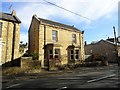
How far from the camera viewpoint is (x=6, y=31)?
24688 mm

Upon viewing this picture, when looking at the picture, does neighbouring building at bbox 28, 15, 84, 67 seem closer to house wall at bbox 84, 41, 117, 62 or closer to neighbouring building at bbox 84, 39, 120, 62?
neighbouring building at bbox 84, 39, 120, 62

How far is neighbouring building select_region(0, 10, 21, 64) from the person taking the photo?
24109 millimetres

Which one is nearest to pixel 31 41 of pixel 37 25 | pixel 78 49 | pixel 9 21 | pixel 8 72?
pixel 37 25

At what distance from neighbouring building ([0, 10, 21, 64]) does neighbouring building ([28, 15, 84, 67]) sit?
394cm

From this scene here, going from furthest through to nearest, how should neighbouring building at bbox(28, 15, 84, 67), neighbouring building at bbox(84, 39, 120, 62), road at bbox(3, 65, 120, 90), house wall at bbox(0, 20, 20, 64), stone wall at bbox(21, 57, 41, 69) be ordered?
neighbouring building at bbox(84, 39, 120, 62), neighbouring building at bbox(28, 15, 84, 67), house wall at bbox(0, 20, 20, 64), stone wall at bbox(21, 57, 41, 69), road at bbox(3, 65, 120, 90)

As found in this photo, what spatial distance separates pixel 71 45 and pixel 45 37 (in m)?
6.01

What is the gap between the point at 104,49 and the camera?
48219mm

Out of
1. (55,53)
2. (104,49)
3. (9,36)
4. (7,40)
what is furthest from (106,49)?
(7,40)

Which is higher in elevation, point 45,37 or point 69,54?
point 45,37

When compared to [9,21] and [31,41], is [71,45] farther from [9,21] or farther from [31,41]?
[9,21]

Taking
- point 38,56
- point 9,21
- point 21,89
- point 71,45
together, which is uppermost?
point 9,21

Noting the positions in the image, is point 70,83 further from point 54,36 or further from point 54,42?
point 54,36

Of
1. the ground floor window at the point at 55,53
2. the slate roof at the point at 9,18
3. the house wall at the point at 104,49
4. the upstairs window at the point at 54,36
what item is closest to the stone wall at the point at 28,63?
the ground floor window at the point at 55,53

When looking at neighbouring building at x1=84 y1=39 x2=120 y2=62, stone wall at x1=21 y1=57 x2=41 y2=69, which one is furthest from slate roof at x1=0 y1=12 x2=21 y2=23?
neighbouring building at x1=84 y1=39 x2=120 y2=62
